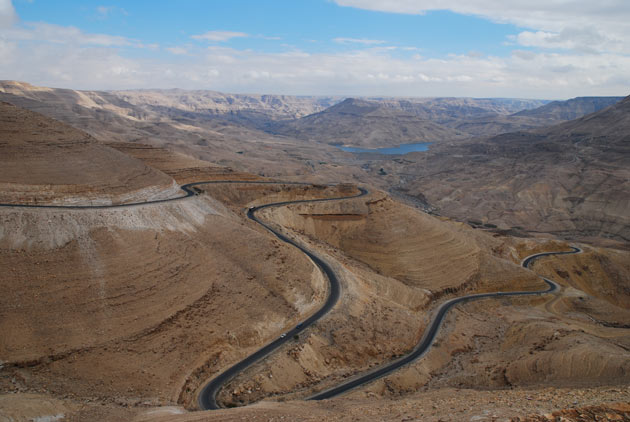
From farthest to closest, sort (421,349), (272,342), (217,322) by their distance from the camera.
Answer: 1. (421,349)
2. (272,342)
3. (217,322)

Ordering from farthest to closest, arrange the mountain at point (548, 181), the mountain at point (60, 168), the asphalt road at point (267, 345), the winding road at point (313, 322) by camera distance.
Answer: the mountain at point (548, 181) < the mountain at point (60, 168) < the winding road at point (313, 322) < the asphalt road at point (267, 345)

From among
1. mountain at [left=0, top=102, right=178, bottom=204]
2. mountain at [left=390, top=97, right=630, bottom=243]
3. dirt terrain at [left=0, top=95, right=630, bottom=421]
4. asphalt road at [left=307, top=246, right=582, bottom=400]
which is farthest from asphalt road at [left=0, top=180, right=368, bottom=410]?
mountain at [left=390, top=97, right=630, bottom=243]

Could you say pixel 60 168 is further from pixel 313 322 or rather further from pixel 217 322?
pixel 313 322

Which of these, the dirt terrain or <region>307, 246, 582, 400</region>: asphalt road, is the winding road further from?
the dirt terrain

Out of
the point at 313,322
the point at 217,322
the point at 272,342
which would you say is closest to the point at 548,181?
the point at 313,322

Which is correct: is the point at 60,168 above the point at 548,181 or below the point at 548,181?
above

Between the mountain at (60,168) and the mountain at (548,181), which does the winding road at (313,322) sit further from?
the mountain at (548,181)

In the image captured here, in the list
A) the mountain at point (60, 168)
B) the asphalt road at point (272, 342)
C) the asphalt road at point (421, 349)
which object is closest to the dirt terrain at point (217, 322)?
the mountain at point (60, 168)

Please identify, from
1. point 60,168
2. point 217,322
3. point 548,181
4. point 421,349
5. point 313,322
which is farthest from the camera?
point 548,181

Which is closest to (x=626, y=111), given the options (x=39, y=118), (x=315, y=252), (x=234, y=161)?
(x=234, y=161)

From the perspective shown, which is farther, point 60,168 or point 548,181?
point 548,181

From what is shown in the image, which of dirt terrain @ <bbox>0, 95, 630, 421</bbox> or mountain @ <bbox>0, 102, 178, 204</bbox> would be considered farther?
mountain @ <bbox>0, 102, 178, 204</bbox>

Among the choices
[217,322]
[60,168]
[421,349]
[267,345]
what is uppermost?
[60,168]
